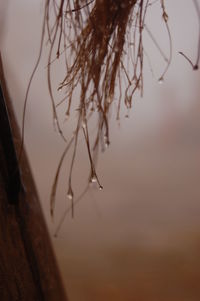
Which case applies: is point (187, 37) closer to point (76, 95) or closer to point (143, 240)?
point (76, 95)

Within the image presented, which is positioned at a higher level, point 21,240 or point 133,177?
point 21,240

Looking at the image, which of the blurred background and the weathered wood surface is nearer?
the weathered wood surface

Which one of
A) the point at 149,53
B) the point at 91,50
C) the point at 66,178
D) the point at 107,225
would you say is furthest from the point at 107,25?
the point at 107,225

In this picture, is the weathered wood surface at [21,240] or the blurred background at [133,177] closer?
the weathered wood surface at [21,240]

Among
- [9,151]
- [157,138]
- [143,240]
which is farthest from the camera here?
[143,240]

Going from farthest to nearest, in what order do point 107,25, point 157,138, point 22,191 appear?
point 157,138
point 22,191
point 107,25
